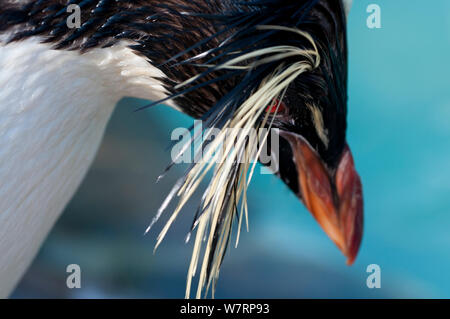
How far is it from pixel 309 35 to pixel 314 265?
1010 millimetres

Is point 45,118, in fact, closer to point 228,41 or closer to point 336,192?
point 228,41

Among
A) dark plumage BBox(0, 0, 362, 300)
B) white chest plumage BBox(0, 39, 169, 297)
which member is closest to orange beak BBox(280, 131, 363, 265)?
dark plumage BBox(0, 0, 362, 300)

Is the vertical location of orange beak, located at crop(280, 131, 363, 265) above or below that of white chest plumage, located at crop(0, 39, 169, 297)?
below

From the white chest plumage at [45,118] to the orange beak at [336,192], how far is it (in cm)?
24

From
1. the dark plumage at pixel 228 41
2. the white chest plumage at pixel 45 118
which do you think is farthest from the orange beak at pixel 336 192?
the white chest plumage at pixel 45 118

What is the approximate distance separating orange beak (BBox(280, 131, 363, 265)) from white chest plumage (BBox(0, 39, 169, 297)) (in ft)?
0.80

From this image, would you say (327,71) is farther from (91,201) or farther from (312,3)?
(91,201)

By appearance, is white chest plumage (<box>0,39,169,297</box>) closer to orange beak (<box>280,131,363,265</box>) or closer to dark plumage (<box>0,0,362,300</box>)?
dark plumage (<box>0,0,362,300</box>)

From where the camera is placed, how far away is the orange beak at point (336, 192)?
630 millimetres

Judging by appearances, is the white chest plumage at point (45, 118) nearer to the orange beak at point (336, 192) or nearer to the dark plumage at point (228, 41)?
the dark plumage at point (228, 41)

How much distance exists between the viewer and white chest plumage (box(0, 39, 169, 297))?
0.56m

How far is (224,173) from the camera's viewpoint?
52 centimetres
